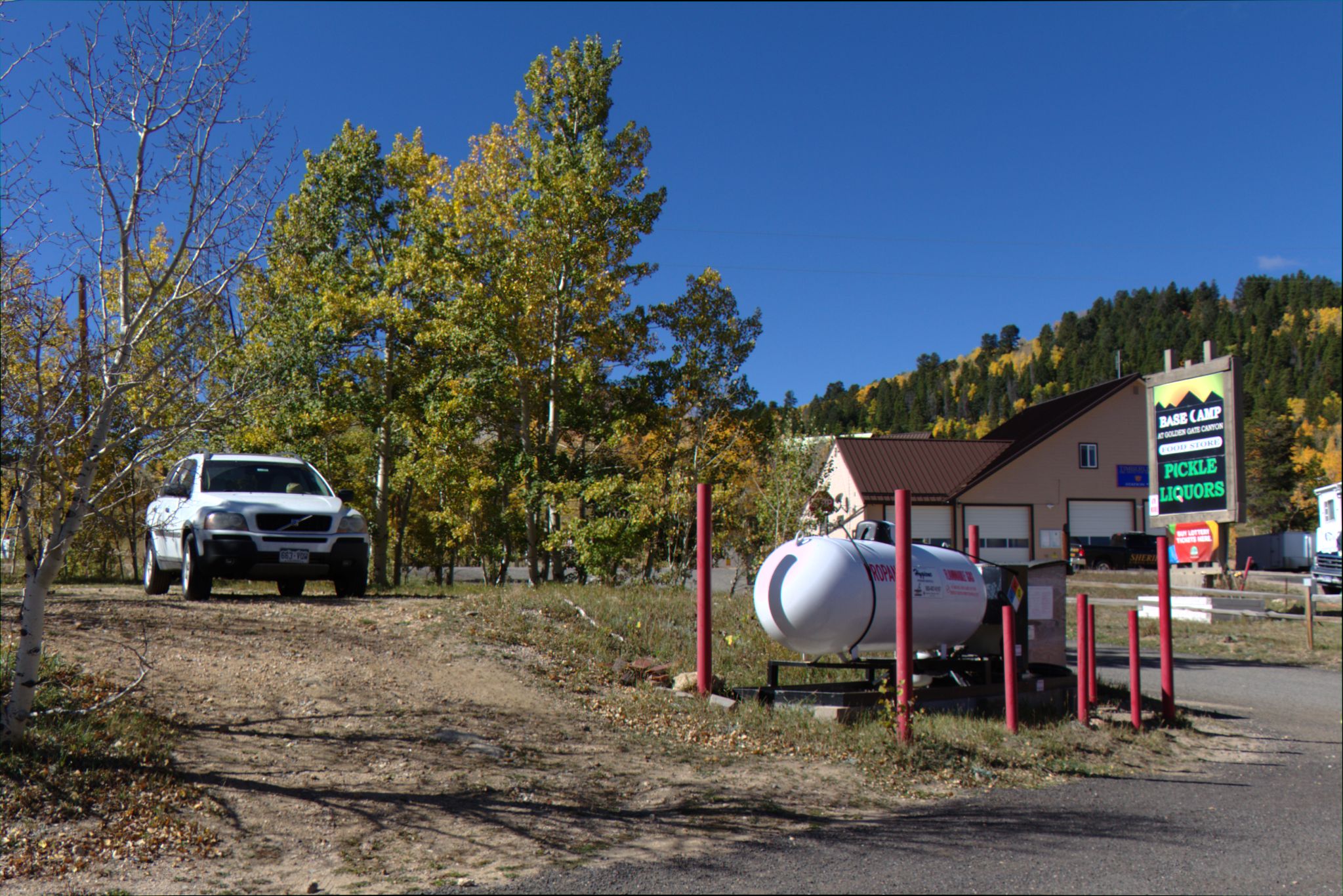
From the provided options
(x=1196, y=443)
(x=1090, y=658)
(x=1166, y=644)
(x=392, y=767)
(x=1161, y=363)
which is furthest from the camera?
(x=1161, y=363)

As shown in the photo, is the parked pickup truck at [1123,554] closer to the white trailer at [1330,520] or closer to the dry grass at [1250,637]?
the white trailer at [1330,520]

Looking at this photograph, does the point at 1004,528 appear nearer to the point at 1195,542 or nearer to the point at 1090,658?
the point at 1195,542

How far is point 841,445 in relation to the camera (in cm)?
4831

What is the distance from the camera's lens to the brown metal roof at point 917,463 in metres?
47.2

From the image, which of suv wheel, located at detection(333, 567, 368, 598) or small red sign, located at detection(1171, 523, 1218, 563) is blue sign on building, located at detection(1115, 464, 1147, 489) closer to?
small red sign, located at detection(1171, 523, 1218, 563)

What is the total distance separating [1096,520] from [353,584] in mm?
42212

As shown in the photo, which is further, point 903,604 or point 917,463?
point 917,463

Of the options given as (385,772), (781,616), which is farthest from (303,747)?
(781,616)

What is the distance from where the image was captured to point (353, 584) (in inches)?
530

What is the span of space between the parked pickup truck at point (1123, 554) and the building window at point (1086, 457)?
3938 mm

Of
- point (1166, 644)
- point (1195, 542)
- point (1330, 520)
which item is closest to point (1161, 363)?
point (1330, 520)

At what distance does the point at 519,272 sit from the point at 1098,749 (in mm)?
14875

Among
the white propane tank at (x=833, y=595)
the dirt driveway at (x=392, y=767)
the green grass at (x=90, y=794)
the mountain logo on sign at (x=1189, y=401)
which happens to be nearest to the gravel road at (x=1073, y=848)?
the dirt driveway at (x=392, y=767)

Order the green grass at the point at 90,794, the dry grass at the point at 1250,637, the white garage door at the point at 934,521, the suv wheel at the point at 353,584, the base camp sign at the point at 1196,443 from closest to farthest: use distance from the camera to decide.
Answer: the green grass at the point at 90,794 < the suv wheel at the point at 353,584 < the dry grass at the point at 1250,637 < the base camp sign at the point at 1196,443 < the white garage door at the point at 934,521
